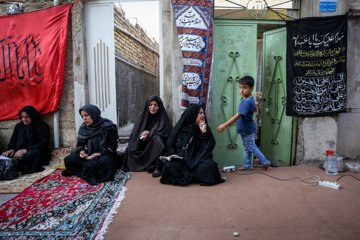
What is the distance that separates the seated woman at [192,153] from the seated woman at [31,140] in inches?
79.2

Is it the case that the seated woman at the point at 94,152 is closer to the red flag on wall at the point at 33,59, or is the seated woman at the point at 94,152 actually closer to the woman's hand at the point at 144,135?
the woman's hand at the point at 144,135

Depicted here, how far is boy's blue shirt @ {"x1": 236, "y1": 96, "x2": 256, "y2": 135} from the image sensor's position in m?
3.12

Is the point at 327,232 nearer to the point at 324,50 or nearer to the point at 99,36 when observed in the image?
the point at 324,50

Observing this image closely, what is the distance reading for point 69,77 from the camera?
397cm

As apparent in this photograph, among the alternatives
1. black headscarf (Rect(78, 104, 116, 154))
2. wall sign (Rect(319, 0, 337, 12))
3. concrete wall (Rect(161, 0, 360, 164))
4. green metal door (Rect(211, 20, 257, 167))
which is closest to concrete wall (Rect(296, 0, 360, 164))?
concrete wall (Rect(161, 0, 360, 164))

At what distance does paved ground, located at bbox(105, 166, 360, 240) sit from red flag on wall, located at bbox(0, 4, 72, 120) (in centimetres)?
226

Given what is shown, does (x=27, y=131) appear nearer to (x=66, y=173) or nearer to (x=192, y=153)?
(x=66, y=173)

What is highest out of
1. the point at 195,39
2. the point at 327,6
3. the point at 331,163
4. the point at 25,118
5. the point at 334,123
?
the point at 327,6

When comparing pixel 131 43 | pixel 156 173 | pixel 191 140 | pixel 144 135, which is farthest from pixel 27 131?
pixel 131 43

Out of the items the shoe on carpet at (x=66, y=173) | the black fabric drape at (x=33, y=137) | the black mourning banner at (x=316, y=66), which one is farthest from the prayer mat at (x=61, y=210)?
the black mourning banner at (x=316, y=66)

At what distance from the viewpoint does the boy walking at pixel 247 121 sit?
10.2 ft

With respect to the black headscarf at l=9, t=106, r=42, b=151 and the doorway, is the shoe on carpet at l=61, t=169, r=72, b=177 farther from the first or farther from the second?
the doorway

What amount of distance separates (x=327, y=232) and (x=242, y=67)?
254 centimetres

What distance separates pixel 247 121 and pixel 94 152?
2.20 metres
